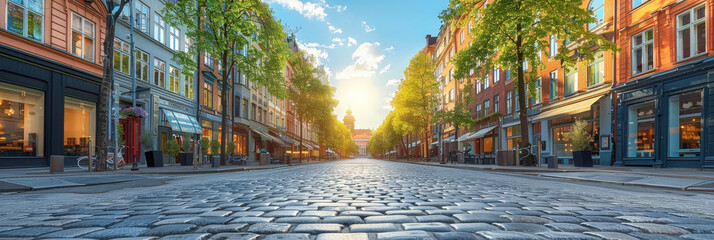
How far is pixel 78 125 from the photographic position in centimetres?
1747

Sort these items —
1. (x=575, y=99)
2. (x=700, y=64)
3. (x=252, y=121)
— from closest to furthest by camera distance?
(x=700, y=64), (x=575, y=99), (x=252, y=121)

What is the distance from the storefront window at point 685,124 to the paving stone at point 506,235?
17.2 metres

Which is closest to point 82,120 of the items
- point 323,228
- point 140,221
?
point 140,221

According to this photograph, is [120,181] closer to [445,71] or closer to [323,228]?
[323,228]

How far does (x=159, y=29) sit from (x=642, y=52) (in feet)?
84.2

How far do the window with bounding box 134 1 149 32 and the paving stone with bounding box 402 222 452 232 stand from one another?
22.1 meters

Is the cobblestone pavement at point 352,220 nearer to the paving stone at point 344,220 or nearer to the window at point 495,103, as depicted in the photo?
the paving stone at point 344,220

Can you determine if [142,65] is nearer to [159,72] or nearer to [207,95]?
[159,72]

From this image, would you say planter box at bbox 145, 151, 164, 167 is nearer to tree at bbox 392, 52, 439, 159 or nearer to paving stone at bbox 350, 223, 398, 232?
paving stone at bbox 350, 223, 398, 232

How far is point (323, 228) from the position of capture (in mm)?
3211

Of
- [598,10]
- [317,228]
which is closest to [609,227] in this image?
[317,228]

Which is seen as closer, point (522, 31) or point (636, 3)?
point (522, 31)

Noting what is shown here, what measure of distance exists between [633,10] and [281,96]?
18.5 m

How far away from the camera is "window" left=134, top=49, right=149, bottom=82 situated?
20.9m
